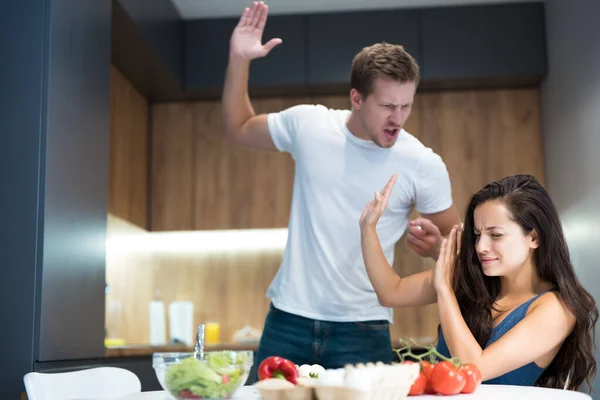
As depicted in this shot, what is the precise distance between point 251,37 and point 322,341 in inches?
39.7

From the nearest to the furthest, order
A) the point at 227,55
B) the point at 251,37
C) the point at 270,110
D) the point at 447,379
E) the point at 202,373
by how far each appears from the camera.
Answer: the point at 202,373, the point at 447,379, the point at 251,37, the point at 227,55, the point at 270,110

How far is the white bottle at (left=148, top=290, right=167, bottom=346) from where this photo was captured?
4.88 m

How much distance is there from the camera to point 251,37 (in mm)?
2652

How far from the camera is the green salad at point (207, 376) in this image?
4.41 ft

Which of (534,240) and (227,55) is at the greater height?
(227,55)

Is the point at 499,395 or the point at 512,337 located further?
the point at 512,337

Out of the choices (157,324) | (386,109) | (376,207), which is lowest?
(157,324)

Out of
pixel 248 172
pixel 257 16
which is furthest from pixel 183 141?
pixel 257 16

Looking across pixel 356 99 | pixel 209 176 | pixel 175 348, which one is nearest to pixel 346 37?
pixel 209 176

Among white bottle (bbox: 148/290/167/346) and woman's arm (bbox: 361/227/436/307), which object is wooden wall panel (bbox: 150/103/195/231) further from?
woman's arm (bbox: 361/227/436/307)

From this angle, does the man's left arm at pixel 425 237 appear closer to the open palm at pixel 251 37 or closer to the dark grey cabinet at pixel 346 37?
the open palm at pixel 251 37

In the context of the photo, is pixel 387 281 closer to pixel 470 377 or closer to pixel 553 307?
pixel 553 307

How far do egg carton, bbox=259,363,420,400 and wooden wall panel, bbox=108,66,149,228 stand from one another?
3.27 m

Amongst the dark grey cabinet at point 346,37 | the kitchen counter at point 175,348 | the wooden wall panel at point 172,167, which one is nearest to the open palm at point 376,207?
the kitchen counter at point 175,348
